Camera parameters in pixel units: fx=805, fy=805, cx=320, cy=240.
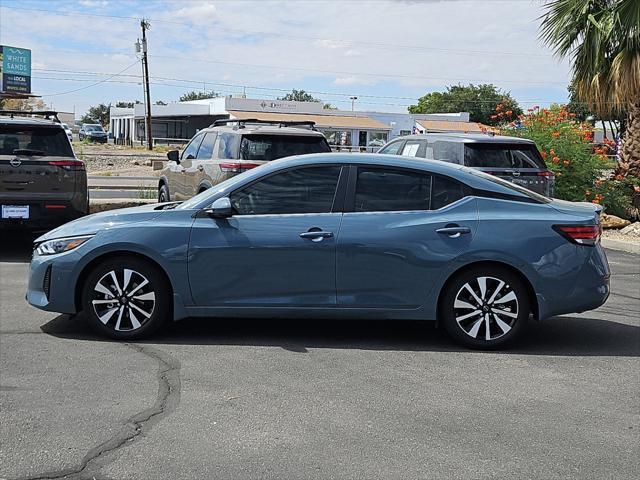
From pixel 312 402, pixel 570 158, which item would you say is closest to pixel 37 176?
pixel 312 402

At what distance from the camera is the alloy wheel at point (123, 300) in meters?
6.55

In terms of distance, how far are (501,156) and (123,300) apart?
24.6ft

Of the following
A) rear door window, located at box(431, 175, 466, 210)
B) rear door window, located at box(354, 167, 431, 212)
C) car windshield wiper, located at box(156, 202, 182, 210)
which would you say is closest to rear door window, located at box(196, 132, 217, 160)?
car windshield wiper, located at box(156, 202, 182, 210)

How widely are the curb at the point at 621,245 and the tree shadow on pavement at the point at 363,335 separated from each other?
611 centimetres

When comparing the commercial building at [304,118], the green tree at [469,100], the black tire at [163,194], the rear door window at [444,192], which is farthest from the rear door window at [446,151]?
the green tree at [469,100]

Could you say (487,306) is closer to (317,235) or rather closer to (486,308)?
(486,308)

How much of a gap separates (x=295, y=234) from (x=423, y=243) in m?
1.03

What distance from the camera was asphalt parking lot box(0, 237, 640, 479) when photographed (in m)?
4.26

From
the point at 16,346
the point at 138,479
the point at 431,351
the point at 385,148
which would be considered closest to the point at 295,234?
the point at 431,351

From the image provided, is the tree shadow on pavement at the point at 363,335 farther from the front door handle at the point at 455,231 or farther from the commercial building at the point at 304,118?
the commercial building at the point at 304,118

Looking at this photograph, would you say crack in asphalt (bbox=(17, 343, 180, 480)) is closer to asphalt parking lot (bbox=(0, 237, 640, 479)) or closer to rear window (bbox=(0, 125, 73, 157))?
asphalt parking lot (bbox=(0, 237, 640, 479))

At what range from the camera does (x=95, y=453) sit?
14.1 feet

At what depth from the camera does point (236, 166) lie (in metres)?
11.0

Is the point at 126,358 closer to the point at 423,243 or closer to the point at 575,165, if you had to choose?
the point at 423,243
